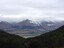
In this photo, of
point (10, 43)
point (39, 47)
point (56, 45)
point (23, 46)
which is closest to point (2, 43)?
point (10, 43)

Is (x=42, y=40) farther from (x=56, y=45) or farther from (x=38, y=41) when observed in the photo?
(x=56, y=45)

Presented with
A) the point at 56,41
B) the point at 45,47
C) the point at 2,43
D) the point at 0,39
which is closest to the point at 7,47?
the point at 2,43

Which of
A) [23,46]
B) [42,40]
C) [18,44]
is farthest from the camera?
[42,40]

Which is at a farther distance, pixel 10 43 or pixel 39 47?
→ pixel 10 43

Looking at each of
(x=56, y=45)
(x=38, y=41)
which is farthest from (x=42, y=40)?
(x=56, y=45)

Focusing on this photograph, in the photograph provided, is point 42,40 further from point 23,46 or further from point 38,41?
point 23,46

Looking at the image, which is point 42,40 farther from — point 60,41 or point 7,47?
point 7,47

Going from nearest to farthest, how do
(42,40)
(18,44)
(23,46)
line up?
(23,46)
(18,44)
(42,40)

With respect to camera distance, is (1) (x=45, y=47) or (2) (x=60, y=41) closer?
(1) (x=45, y=47)
